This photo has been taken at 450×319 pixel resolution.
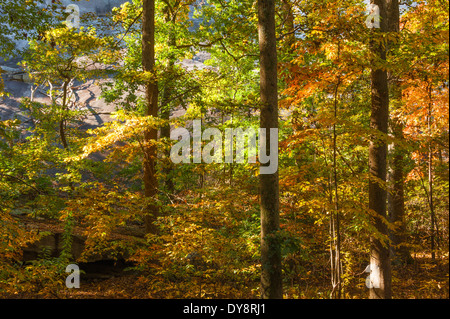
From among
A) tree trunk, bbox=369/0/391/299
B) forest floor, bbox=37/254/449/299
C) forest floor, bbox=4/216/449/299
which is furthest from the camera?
forest floor, bbox=37/254/449/299

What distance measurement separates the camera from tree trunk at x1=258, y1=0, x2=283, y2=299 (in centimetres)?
459

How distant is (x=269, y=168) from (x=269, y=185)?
0.83 ft

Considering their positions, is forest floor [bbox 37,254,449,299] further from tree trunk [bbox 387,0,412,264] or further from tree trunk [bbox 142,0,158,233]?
tree trunk [bbox 142,0,158,233]

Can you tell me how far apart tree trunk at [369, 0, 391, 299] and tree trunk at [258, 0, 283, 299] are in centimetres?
176

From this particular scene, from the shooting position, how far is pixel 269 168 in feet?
15.6

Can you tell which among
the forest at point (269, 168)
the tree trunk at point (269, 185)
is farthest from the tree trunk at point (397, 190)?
the tree trunk at point (269, 185)

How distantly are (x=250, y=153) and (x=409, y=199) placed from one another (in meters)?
4.80

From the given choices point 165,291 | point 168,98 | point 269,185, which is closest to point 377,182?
point 269,185

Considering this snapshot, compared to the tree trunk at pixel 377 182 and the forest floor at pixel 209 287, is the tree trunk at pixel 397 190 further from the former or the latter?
the tree trunk at pixel 377 182

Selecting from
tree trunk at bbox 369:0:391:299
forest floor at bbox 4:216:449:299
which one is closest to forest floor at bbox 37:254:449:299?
forest floor at bbox 4:216:449:299

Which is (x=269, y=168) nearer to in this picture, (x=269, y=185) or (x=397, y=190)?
(x=269, y=185)
